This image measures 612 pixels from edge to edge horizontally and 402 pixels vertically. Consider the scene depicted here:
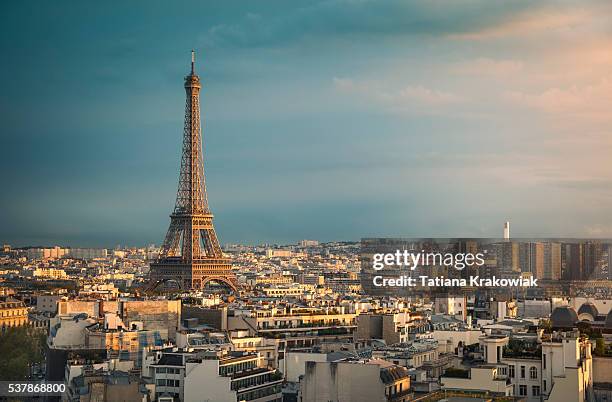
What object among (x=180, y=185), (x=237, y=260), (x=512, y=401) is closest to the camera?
(x=512, y=401)

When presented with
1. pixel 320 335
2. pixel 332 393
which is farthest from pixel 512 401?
pixel 320 335

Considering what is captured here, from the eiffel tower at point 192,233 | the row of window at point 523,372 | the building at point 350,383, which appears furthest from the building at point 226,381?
the eiffel tower at point 192,233

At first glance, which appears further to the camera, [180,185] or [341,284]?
[341,284]

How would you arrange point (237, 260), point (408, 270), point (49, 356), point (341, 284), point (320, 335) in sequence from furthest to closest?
point (237, 260), point (341, 284), point (408, 270), point (320, 335), point (49, 356)

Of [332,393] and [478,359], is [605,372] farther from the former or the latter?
[332,393]

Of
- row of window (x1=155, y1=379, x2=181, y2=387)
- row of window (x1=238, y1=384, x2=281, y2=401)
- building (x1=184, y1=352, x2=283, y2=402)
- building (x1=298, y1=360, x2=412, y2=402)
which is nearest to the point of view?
building (x1=298, y1=360, x2=412, y2=402)

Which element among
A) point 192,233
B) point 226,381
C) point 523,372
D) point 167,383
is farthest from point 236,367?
point 192,233

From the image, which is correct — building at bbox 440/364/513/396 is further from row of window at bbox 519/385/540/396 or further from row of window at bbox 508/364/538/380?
row of window at bbox 508/364/538/380

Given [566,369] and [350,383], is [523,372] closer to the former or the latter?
[566,369]

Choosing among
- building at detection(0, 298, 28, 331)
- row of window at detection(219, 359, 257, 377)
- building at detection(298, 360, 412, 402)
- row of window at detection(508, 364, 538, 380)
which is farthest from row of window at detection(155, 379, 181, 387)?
building at detection(0, 298, 28, 331)
